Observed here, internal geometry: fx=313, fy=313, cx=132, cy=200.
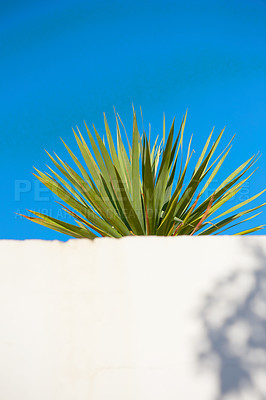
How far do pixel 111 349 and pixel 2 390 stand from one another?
0.53m

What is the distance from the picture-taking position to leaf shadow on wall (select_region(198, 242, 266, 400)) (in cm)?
123

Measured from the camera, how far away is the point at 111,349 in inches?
50.3

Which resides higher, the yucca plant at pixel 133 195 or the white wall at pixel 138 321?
the yucca plant at pixel 133 195

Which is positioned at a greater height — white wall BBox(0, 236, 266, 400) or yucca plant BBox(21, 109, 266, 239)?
yucca plant BBox(21, 109, 266, 239)

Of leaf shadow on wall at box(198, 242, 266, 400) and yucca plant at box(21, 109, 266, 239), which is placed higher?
yucca plant at box(21, 109, 266, 239)

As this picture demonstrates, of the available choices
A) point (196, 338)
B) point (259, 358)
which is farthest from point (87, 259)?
point (259, 358)

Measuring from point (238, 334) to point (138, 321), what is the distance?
0.41 m

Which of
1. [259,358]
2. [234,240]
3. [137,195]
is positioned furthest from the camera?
[137,195]

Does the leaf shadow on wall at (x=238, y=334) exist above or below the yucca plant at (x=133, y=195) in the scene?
below

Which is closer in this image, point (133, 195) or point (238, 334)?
point (238, 334)

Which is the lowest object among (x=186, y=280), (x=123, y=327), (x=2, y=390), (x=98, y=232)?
(x=2, y=390)

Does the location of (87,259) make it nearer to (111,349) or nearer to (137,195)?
(111,349)

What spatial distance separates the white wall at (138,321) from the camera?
1246 mm

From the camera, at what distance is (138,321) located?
129 cm
